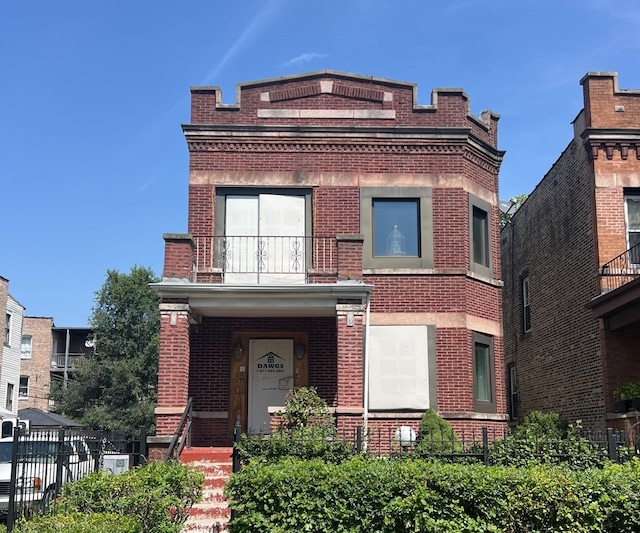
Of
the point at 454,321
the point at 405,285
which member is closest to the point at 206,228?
the point at 405,285

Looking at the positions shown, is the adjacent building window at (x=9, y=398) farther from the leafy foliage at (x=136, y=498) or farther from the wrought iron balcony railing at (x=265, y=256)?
the leafy foliage at (x=136, y=498)

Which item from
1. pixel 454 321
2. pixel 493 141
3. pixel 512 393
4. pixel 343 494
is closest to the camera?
pixel 343 494

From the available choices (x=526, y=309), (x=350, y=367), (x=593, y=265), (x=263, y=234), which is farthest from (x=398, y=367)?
(x=526, y=309)

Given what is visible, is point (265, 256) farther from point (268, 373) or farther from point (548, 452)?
point (548, 452)

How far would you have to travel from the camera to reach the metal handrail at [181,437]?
41.6ft

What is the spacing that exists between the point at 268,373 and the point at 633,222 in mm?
8917

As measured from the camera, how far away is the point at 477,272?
16.7 metres

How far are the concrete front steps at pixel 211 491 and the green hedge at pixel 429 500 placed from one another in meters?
2.15

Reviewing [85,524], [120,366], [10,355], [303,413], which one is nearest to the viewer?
[85,524]

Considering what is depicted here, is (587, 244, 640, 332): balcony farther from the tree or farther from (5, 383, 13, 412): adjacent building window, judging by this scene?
(5, 383, 13, 412): adjacent building window

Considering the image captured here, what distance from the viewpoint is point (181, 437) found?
1365cm

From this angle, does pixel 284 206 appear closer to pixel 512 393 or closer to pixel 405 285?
pixel 405 285

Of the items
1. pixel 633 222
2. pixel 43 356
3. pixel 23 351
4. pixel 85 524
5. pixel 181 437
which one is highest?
pixel 633 222

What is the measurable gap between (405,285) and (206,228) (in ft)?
14.6
